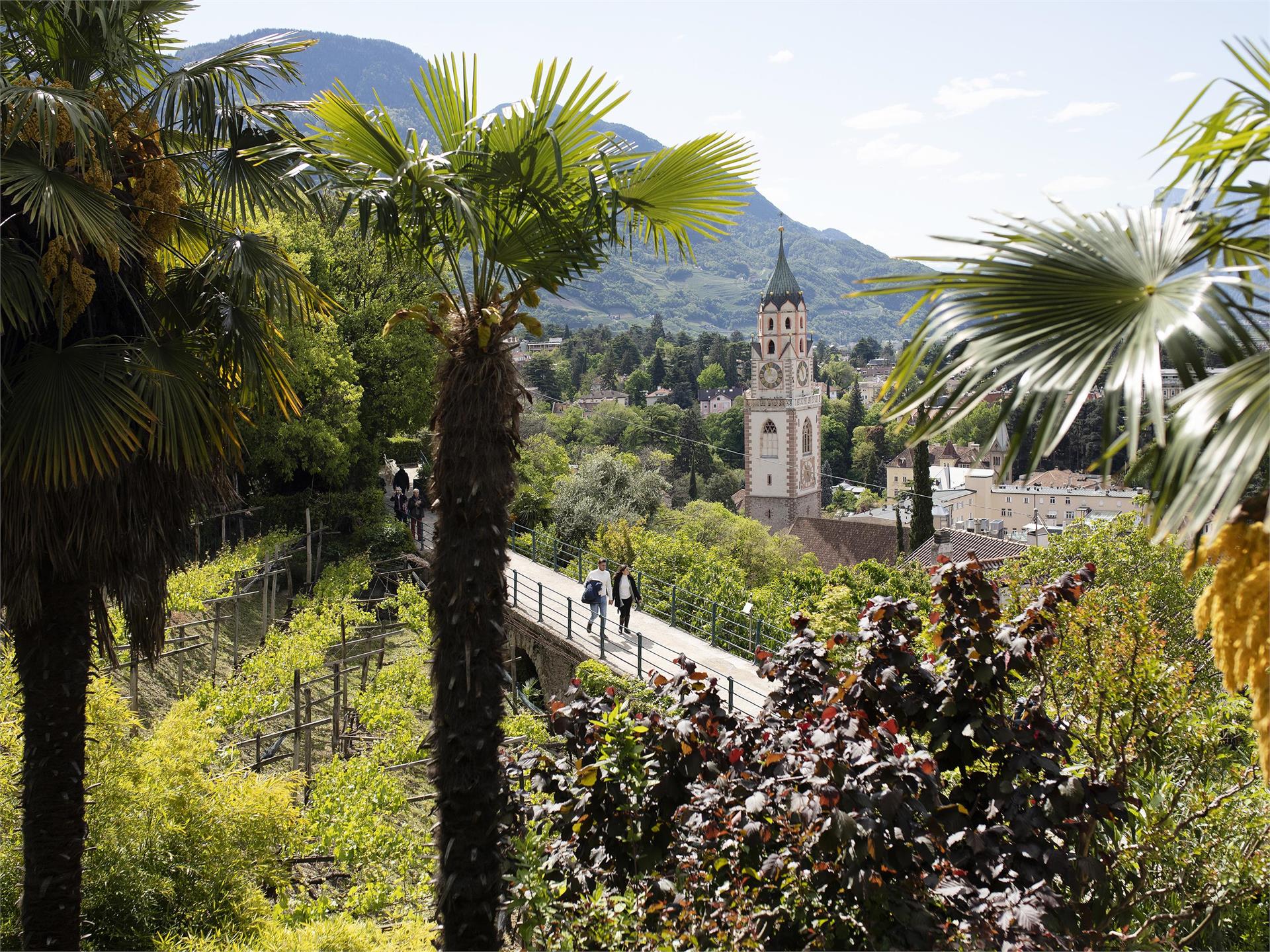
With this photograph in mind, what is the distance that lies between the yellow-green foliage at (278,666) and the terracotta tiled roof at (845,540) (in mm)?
34599

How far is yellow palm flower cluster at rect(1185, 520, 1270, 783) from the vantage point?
2.26 m

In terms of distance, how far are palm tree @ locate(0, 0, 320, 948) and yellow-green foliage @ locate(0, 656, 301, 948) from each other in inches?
36.9

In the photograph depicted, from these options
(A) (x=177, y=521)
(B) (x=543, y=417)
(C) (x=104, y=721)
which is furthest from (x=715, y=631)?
(B) (x=543, y=417)

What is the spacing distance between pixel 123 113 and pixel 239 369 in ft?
4.62

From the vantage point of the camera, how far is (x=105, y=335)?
4977 millimetres

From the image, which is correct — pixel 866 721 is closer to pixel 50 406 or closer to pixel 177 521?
pixel 177 521

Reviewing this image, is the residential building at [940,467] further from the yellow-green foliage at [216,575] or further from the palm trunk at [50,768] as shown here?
the palm trunk at [50,768]

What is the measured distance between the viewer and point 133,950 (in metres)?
5.84

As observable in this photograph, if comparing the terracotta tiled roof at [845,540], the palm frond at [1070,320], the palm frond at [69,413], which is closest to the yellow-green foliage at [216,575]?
the palm frond at [69,413]

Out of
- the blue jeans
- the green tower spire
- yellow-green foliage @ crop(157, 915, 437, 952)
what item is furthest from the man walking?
the green tower spire

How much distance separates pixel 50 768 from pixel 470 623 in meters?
2.49

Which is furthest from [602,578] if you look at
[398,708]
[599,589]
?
[398,708]

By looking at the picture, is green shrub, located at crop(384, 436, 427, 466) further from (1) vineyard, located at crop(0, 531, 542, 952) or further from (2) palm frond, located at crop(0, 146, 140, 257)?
(2) palm frond, located at crop(0, 146, 140, 257)

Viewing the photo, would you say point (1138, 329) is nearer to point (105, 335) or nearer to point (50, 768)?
point (105, 335)
